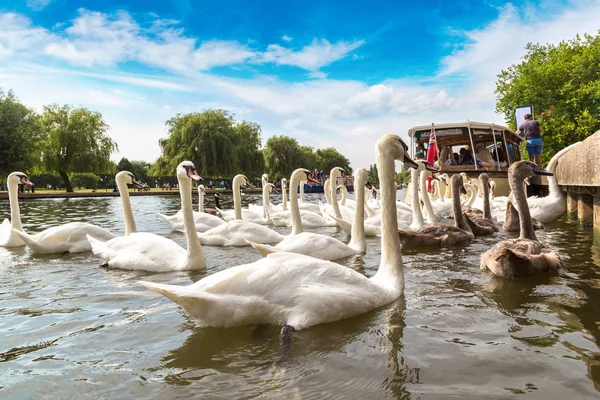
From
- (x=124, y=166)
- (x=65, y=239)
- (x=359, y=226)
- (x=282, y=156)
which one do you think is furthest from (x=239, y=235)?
(x=124, y=166)

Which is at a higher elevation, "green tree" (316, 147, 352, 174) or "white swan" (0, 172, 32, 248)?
"green tree" (316, 147, 352, 174)

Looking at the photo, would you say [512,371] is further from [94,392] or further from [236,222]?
[236,222]

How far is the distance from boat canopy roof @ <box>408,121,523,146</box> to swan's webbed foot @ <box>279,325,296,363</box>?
58.8ft

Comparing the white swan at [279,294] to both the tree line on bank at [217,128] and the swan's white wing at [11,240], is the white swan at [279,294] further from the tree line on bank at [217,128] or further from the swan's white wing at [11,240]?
the tree line on bank at [217,128]

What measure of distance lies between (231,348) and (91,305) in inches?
83.2

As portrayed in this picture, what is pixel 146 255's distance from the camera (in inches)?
247

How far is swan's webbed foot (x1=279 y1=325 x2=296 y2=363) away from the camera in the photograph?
304 cm

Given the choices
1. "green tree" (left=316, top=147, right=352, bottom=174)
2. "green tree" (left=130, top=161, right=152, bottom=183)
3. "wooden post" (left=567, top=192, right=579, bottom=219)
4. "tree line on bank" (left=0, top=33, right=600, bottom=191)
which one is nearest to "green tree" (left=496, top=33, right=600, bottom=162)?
"tree line on bank" (left=0, top=33, right=600, bottom=191)

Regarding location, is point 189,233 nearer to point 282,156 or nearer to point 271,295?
point 271,295

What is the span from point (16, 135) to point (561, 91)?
39.9 metres

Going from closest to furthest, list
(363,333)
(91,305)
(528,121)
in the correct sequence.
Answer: (363,333) < (91,305) < (528,121)

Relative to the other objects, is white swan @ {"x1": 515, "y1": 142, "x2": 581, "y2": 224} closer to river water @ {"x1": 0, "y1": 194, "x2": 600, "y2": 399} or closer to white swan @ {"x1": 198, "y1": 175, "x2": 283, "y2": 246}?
river water @ {"x1": 0, "y1": 194, "x2": 600, "y2": 399}

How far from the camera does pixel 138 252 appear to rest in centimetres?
633

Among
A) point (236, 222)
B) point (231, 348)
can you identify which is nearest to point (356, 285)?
point (231, 348)
